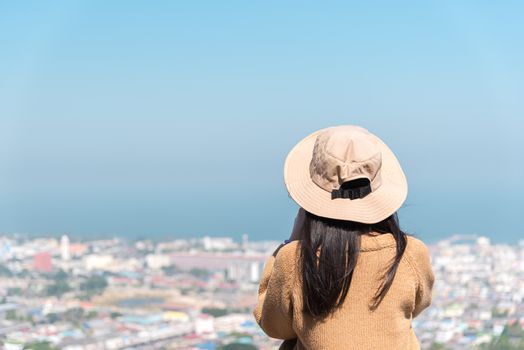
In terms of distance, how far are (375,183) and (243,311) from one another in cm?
1138

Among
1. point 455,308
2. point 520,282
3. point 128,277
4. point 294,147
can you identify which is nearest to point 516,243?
point 520,282

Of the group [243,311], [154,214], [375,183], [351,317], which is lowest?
[154,214]

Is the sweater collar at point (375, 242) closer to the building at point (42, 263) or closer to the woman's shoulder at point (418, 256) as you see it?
the woman's shoulder at point (418, 256)

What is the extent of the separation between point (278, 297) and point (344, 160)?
0.15m

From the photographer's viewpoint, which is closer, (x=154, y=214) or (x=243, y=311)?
(x=243, y=311)

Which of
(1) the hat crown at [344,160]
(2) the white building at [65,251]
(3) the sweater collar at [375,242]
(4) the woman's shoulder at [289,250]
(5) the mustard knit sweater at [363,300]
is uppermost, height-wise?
(1) the hat crown at [344,160]

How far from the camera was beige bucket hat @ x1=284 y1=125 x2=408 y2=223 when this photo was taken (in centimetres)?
68

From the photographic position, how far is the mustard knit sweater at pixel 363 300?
2.24ft

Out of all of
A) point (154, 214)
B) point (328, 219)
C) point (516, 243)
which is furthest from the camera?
point (154, 214)

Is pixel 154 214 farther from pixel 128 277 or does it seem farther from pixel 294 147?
pixel 294 147

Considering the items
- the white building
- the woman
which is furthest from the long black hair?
the white building

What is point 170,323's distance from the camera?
34.1 ft

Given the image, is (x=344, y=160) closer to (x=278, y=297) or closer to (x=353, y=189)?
(x=353, y=189)

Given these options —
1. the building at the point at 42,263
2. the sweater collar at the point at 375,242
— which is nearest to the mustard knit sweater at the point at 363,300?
the sweater collar at the point at 375,242
